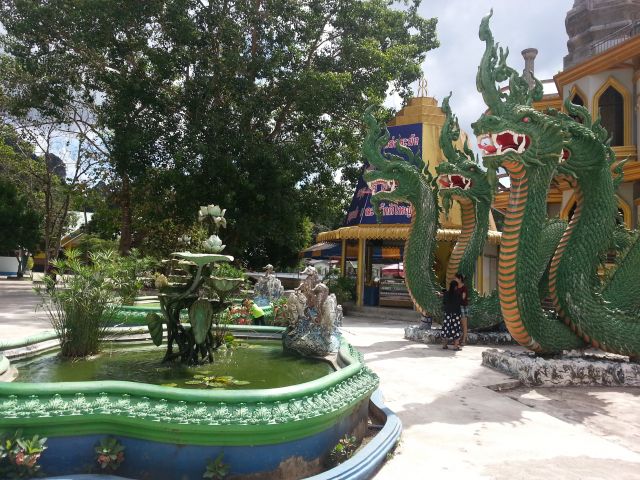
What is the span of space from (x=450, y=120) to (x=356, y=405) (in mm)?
8001

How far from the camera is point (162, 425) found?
271 cm

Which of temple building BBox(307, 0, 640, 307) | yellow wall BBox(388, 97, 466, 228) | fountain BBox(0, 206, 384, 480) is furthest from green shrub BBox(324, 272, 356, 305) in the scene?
fountain BBox(0, 206, 384, 480)

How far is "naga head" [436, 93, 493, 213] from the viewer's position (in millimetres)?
9355

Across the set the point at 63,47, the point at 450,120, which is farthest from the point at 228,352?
the point at 63,47

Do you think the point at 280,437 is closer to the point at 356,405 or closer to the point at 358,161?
the point at 356,405

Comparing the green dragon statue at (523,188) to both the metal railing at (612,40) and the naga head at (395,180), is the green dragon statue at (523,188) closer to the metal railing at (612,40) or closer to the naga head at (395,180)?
the naga head at (395,180)

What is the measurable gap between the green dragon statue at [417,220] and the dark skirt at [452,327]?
674 millimetres

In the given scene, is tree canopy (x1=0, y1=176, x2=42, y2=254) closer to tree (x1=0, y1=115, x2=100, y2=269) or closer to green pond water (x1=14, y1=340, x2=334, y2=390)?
tree (x1=0, y1=115, x2=100, y2=269)

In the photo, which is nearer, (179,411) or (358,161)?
(179,411)

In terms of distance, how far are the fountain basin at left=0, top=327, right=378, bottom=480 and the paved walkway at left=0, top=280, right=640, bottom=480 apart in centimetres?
89

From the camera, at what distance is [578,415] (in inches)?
199

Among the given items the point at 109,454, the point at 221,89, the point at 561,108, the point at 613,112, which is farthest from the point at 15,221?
the point at 109,454

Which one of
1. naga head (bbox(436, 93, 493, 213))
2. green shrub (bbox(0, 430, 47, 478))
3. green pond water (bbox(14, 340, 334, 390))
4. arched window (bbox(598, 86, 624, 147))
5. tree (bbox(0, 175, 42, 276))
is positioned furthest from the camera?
tree (bbox(0, 175, 42, 276))

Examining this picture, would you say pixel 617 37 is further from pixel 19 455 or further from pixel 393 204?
pixel 19 455
